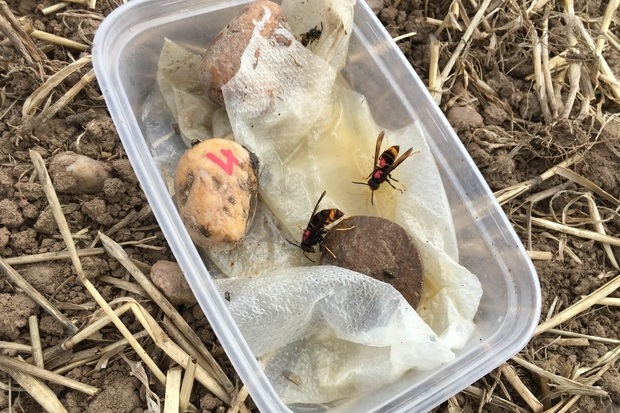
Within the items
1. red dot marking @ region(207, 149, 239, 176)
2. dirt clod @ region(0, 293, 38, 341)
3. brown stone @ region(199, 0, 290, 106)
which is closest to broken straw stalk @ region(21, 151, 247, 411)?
dirt clod @ region(0, 293, 38, 341)

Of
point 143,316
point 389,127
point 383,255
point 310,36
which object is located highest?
point 310,36

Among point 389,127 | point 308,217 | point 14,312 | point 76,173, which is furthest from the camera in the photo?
point 389,127

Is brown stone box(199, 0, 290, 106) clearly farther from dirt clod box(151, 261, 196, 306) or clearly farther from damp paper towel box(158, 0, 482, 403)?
dirt clod box(151, 261, 196, 306)

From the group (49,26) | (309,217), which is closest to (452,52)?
(309,217)

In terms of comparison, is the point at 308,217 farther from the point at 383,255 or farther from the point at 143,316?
the point at 143,316

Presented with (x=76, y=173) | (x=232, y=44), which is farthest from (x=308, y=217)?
(x=76, y=173)

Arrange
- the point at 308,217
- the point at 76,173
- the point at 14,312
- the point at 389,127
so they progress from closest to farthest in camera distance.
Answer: the point at 14,312, the point at 76,173, the point at 308,217, the point at 389,127
